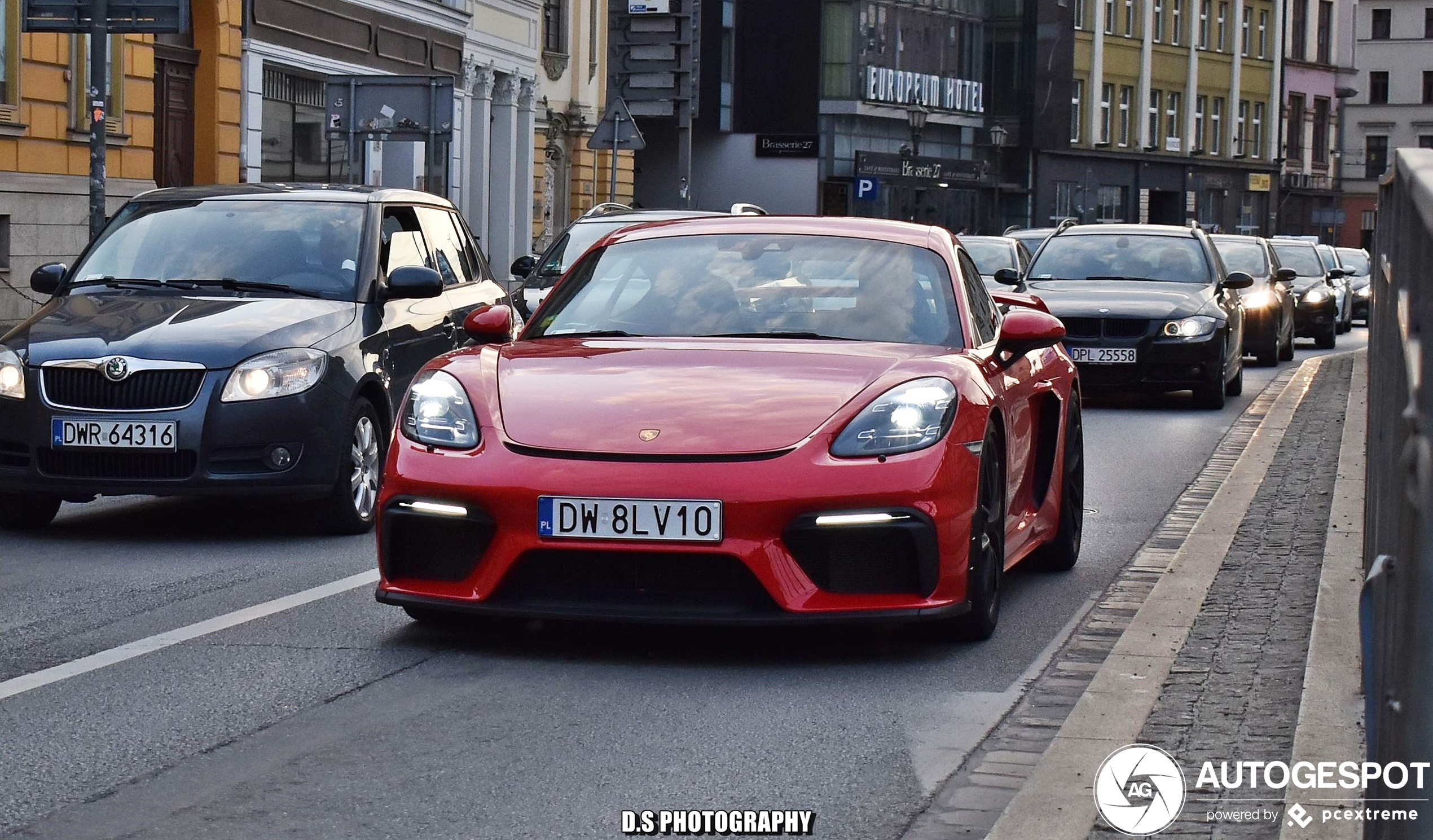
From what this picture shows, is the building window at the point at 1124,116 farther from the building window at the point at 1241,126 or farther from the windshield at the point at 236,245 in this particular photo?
the windshield at the point at 236,245

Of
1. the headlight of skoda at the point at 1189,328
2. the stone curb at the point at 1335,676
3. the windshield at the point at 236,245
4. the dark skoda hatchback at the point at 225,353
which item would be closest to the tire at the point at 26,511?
the dark skoda hatchback at the point at 225,353

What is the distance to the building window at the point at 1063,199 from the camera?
7669 centimetres

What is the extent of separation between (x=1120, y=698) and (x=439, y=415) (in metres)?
2.22

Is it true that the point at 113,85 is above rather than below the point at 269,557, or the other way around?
above

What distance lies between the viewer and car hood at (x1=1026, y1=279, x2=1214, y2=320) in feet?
60.2

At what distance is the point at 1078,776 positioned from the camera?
497 centimetres

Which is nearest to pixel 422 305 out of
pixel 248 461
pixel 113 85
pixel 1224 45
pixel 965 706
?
pixel 248 461

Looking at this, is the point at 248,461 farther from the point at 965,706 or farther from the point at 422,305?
the point at 965,706

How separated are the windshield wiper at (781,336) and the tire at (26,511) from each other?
3.73m

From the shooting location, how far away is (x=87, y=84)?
2530cm

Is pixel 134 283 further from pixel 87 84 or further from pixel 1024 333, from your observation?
pixel 87 84

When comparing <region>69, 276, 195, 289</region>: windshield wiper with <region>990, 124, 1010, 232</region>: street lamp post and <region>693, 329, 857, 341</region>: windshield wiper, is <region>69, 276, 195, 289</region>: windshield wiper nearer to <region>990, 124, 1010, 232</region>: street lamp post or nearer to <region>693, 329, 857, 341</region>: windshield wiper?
<region>693, 329, 857, 341</region>: windshield wiper

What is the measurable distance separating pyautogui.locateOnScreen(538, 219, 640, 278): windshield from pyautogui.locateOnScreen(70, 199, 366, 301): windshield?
6.73 meters

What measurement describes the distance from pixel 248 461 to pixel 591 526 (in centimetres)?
340
